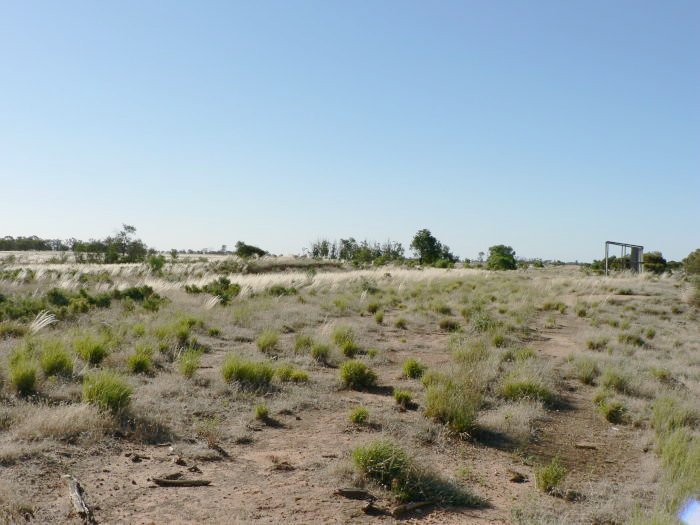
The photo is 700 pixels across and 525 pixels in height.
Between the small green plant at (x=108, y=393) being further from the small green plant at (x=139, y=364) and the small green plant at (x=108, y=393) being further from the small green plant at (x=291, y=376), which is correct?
the small green plant at (x=291, y=376)

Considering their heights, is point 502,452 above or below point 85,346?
below

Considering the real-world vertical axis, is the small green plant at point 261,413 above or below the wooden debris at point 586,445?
above

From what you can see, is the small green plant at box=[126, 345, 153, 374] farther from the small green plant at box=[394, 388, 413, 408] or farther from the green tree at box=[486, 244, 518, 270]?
the green tree at box=[486, 244, 518, 270]

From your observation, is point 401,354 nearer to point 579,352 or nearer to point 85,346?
point 579,352

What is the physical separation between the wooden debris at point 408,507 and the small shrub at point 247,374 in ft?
13.3

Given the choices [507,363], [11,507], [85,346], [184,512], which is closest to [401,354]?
[507,363]

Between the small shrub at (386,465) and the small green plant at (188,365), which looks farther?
the small green plant at (188,365)

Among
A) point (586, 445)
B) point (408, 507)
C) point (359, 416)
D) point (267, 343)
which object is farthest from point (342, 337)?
point (408, 507)

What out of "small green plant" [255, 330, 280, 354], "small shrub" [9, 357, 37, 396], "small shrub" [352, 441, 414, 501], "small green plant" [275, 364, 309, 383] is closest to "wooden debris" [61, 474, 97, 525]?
"small shrub" [352, 441, 414, 501]

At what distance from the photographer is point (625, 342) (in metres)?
13.4

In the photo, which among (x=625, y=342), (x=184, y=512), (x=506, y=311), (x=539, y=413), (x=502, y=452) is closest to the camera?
(x=184, y=512)

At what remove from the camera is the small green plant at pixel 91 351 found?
876cm

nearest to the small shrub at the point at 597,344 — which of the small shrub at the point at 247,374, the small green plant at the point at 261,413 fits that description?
the small shrub at the point at 247,374

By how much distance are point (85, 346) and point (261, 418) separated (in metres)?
3.97
